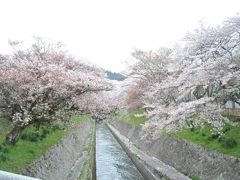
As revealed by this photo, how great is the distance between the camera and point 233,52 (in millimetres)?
13922

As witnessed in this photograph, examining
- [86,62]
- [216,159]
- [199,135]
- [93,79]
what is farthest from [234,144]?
[86,62]

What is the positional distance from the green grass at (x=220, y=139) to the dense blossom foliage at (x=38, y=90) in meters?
5.98

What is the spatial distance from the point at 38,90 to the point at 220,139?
8.88 meters

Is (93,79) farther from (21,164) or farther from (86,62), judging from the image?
(21,164)

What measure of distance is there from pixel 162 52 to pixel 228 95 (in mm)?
24259

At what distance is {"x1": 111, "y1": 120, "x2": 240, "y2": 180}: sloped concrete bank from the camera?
49.8ft

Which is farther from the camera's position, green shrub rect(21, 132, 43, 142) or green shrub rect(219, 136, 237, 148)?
green shrub rect(21, 132, 43, 142)

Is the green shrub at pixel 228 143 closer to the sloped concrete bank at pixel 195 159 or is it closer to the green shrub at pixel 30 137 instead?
the sloped concrete bank at pixel 195 159

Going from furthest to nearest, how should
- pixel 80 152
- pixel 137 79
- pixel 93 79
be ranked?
pixel 137 79, pixel 80 152, pixel 93 79

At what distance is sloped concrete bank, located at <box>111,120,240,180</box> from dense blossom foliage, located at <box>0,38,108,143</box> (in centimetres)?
579

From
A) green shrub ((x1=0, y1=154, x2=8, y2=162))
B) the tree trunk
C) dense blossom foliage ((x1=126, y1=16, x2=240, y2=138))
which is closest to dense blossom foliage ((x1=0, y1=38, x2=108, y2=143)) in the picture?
the tree trunk

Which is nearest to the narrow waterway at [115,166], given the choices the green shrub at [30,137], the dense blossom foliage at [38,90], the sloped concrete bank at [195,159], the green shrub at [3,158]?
the sloped concrete bank at [195,159]

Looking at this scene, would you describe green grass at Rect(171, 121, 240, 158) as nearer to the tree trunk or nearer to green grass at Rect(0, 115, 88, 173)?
green grass at Rect(0, 115, 88, 173)

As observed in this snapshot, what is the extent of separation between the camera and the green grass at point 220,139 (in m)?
16.6
